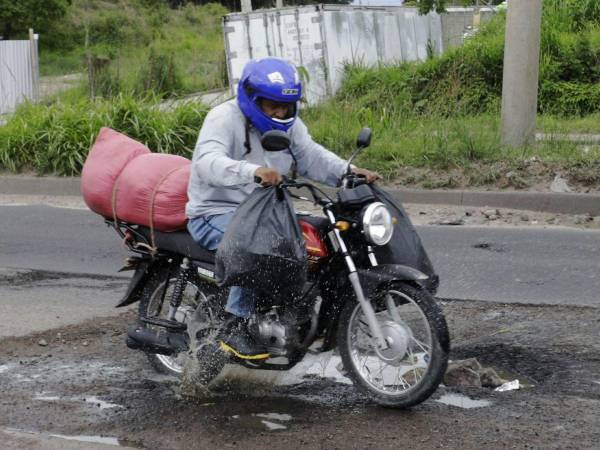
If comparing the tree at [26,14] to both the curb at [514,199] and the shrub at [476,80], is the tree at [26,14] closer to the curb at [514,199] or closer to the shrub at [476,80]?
the shrub at [476,80]

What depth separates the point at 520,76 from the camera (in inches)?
496

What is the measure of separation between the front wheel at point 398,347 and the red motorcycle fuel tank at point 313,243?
271 millimetres

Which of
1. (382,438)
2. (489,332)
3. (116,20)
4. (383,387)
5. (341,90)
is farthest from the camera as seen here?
(116,20)

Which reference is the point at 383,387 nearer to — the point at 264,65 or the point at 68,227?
the point at 264,65

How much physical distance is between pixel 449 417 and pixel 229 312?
1.14 metres

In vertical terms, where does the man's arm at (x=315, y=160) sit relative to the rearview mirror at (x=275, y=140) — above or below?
below

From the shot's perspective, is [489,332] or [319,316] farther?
[489,332]

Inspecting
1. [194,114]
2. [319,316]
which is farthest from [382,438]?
[194,114]

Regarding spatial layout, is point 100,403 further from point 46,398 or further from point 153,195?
point 153,195

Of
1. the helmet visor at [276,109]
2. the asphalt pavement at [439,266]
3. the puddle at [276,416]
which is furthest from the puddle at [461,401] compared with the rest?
the asphalt pavement at [439,266]

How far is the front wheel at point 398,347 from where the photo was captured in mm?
4660

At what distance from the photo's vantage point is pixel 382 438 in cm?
455

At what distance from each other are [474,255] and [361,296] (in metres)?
4.29

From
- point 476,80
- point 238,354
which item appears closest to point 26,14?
point 476,80
